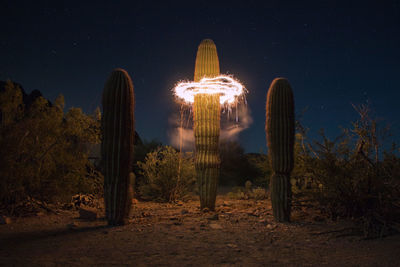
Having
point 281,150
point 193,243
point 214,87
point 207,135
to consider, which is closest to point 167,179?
point 207,135

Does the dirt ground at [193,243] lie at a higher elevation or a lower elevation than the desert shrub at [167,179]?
lower

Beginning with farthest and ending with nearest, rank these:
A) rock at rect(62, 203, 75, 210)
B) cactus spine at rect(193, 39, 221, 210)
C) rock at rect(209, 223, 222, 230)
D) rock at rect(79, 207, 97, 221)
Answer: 1. rock at rect(62, 203, 75, 210)
2. cactus spine at rect(193, 39, 221, 210)
3. rock at rect(79, 207, 97, 221)
4. rock at rect(209, 223, 222, 230)

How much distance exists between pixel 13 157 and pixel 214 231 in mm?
4363

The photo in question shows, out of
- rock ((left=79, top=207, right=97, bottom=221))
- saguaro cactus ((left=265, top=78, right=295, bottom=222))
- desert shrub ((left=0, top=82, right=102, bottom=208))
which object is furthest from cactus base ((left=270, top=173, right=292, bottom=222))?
desert shrub ((left=0, top=82, right=102, bottom=208))

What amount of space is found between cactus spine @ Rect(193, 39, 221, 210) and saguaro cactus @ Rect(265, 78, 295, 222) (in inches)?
68.5

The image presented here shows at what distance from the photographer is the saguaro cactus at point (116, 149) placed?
18.2ft

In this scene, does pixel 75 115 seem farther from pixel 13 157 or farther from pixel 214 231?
pixel 214 231

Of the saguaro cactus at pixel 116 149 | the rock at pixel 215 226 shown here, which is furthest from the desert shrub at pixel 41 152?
the rock at pixel 215 226

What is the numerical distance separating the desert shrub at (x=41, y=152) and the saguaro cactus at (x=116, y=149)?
2147 mm

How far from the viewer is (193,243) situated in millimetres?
4539

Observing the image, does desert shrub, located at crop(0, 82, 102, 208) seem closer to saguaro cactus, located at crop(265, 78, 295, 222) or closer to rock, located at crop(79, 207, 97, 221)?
rock, located at crop(79, 207, 97, 221)

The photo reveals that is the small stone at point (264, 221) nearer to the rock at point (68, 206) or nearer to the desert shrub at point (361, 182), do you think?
the desert shrub at point (361, 182)

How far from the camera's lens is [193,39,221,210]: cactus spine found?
741cm

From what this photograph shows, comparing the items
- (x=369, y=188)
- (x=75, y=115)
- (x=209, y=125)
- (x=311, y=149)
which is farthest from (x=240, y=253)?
(x=75, y=115)
